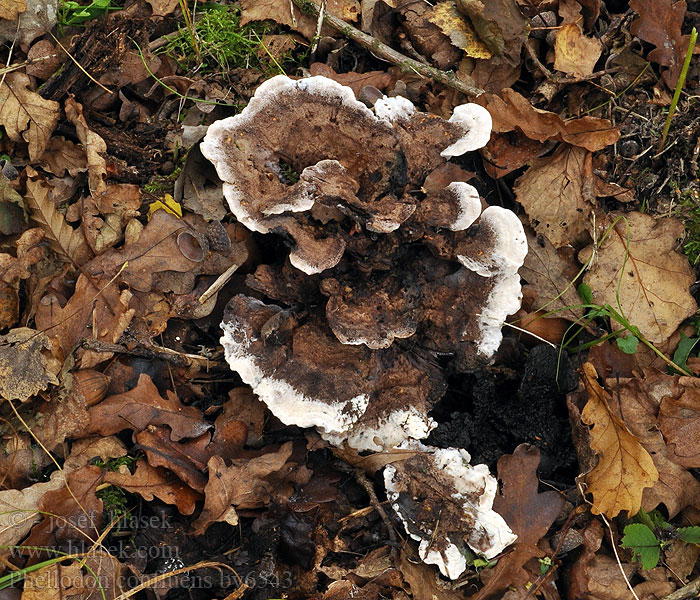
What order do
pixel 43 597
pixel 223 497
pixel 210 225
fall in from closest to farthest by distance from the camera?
pixel 43 597
pixel 223 497
pixel 210 225

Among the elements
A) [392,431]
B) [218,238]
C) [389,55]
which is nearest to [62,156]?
[218,238]

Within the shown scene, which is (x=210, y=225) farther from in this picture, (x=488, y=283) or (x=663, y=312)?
(x=663, y=312)

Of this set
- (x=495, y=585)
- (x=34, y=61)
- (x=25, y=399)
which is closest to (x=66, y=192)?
(x=34, y=61)

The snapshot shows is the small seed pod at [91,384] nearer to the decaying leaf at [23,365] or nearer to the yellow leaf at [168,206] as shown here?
the decaying leaf at [23,365]

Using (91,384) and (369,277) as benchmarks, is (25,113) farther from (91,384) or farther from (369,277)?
(369,277)

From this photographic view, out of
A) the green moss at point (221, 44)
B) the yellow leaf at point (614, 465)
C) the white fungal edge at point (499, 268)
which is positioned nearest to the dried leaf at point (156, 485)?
the white fungal edge at point (499, 268)

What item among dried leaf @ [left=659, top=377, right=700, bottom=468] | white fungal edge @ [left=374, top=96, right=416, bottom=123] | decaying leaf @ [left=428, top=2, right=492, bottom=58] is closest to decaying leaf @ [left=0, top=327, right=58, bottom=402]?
white fungal edge @ [left=374, top=96, right=416, bottom=123]
